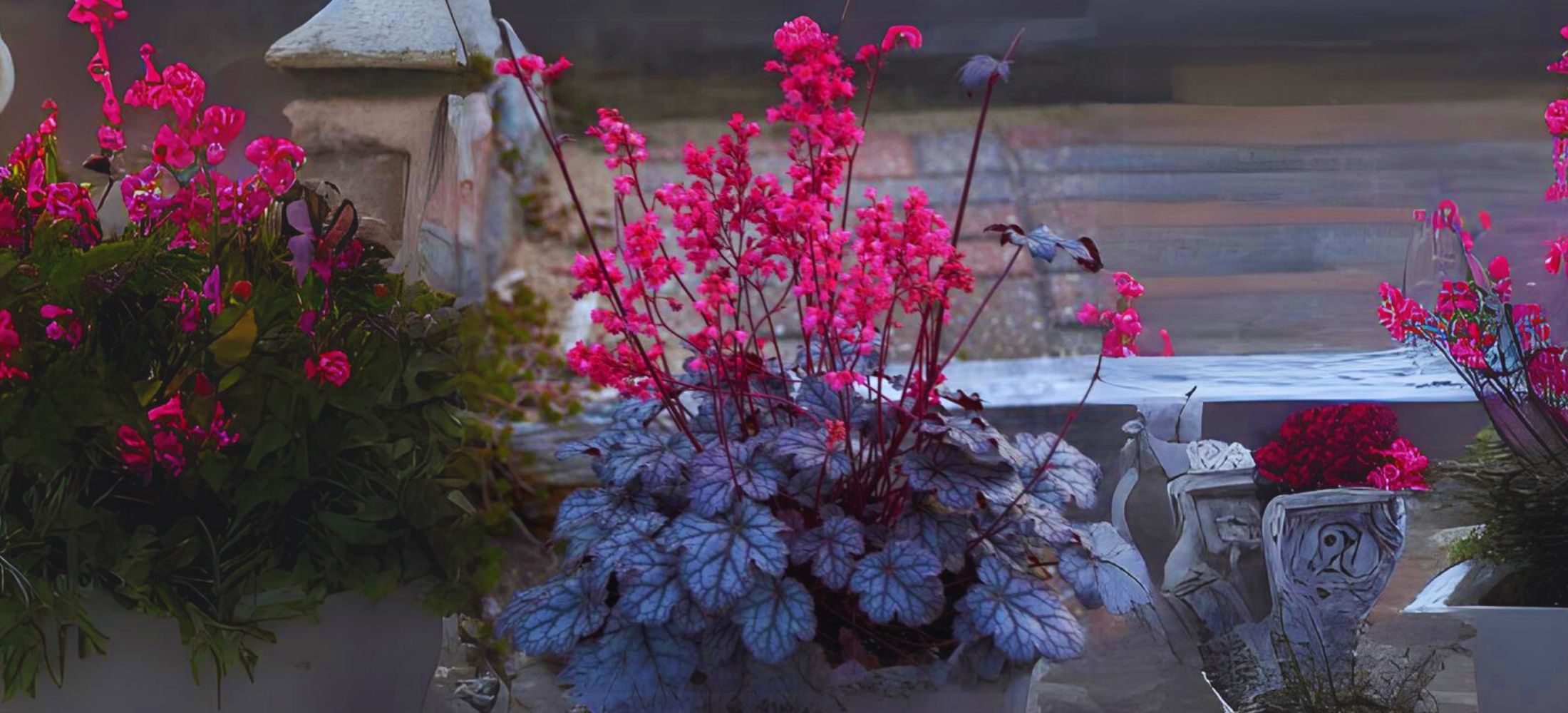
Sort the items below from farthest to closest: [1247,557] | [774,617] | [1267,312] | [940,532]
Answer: [1267,312] < [1247,557] < [940,532] < [774,617]

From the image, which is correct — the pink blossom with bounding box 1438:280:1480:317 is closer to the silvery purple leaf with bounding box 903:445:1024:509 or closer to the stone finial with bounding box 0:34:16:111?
the silvery purple leaf with bounding box 903:445:1024:509

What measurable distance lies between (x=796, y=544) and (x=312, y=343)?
0.55m

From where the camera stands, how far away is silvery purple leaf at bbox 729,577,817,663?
1060mm

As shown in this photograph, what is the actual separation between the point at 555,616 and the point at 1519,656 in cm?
117

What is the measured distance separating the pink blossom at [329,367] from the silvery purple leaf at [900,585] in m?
0.56

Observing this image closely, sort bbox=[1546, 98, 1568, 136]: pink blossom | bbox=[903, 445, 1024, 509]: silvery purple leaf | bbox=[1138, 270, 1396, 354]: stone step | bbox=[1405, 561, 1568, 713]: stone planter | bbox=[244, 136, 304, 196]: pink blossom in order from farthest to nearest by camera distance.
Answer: bbox=[1138, 270, 1396, 354]: stone step → bbox=[1546, 98, 1568, 136]: pink blossom → bbox=[1405, 561, 1568, 713]: stone planter → bbox=[244, 136, 304, 196]: pink blossom → bbox=[903, 445, 1024, 509]: silvery purple leaf

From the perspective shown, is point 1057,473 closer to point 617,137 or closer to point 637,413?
point 637,413

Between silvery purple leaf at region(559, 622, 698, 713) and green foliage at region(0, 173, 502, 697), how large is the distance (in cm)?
31

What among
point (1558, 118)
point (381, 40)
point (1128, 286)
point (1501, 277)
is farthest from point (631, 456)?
point (1558, 118)

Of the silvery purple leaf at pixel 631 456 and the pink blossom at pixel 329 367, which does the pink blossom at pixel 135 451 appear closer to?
the pink blossom at pixel 329 367

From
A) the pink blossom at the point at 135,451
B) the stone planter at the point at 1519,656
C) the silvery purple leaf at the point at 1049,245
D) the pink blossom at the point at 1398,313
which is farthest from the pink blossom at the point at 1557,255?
the pink blossom at the point at 135,451

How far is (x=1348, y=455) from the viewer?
155cm

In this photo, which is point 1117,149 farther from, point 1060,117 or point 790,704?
point 790,704

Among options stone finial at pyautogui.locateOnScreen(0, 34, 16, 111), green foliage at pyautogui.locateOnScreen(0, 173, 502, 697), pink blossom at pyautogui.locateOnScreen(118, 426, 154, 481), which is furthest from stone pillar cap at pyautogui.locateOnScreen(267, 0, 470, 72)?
pink blossom at pyautogui.locateOnScreen(118, 426, 154, 481)
